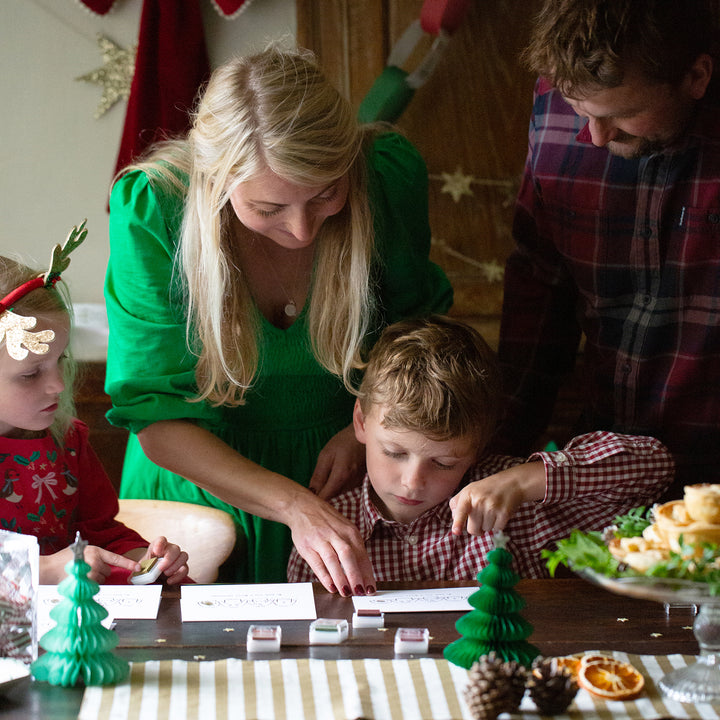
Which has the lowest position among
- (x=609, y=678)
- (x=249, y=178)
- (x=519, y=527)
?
(x=519, y=527)

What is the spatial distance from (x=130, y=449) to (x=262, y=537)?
364 mm

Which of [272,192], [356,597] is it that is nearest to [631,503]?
[356,597]

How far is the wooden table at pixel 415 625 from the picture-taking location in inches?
49.1

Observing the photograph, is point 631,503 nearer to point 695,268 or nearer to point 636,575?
point 695,268

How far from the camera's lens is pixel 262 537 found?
1.95 metres

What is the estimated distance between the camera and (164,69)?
2775 millimetres

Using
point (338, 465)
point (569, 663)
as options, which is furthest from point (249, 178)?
point (569, 663)

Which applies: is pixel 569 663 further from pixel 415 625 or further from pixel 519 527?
pixel 519 527

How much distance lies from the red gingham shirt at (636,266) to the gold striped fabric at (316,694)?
0.76 meters

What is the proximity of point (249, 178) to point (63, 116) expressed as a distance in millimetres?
1551

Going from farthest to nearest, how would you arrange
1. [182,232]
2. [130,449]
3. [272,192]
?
[130,449], [182,232], [272,192]

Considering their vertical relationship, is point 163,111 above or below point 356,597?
above

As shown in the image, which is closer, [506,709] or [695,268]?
[506,709]

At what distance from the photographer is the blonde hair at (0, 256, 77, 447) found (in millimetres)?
1622
